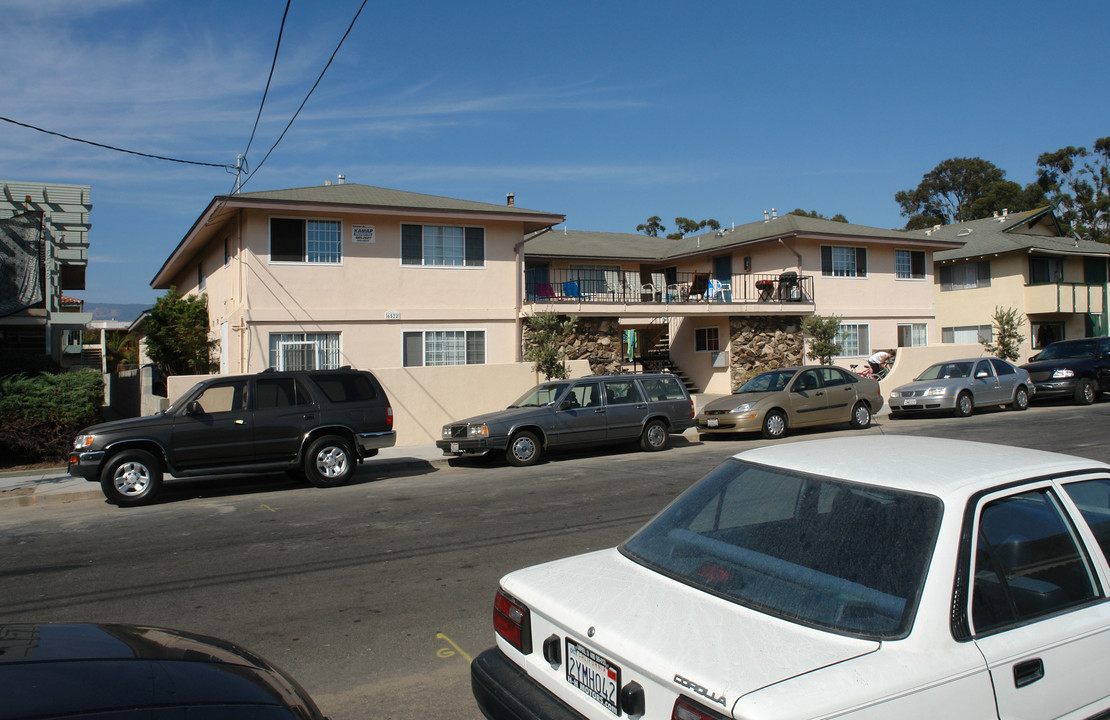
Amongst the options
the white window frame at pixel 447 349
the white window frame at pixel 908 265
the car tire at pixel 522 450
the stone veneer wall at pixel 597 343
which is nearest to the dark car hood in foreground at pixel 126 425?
the car tire at pixel 522 450

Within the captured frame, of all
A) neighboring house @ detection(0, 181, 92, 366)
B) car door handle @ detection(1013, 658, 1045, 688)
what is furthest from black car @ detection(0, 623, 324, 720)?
neighboring house @ detection(0, 181, 92, 366)

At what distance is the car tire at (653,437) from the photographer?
15.6m

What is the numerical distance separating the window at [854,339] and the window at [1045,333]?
36.7 feet

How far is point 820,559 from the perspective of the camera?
10.4 ft

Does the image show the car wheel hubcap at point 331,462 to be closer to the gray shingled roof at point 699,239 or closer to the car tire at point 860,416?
the car tire at point 860,416

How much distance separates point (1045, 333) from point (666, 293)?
20.6m

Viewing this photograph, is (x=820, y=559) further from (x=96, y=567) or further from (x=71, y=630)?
(x=96, y=567)

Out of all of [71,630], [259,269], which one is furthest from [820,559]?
[259,269]

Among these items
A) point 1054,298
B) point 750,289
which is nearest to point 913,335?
point 750,289

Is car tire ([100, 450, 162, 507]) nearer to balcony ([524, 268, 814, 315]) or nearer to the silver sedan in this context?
balcony ([524, 268, 814, 315])

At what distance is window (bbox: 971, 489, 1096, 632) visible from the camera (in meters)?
2.94

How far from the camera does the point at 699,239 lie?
109 ft

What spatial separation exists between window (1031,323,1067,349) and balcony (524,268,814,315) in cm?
1450

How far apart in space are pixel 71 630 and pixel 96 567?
528cm
